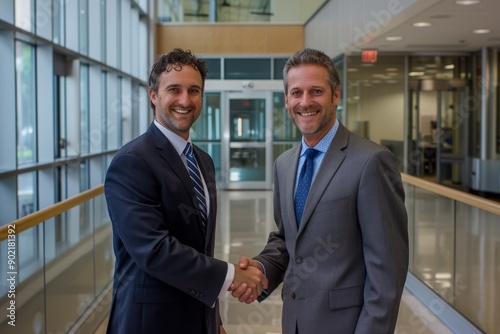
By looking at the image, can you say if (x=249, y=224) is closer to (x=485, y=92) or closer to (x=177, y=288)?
(x=485, y=92)

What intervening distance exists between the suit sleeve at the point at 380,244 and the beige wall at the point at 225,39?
14906 millimetres

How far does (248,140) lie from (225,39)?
269 cm

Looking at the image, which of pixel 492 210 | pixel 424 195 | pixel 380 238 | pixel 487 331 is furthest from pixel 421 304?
pixel 380 238

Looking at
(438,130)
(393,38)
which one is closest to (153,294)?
(393,38)

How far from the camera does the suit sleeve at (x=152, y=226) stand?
2064 millimetres

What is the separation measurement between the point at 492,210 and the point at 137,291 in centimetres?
288

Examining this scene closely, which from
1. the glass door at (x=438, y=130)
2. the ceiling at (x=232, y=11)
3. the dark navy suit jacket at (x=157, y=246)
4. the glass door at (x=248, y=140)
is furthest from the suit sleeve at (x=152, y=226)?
the ceiling at (x=232, y=11)

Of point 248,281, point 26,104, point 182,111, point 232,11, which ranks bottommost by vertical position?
point 248,281

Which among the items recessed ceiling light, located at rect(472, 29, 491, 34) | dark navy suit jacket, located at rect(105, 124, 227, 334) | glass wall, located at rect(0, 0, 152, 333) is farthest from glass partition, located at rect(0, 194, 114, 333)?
recessed ceiling light, located at rect(472, 29, 491, 34)

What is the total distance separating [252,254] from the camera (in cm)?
777

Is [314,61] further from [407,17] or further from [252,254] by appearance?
[407,17]

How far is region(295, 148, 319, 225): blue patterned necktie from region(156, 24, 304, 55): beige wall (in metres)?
14.7

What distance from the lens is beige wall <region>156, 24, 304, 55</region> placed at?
16.7 meters

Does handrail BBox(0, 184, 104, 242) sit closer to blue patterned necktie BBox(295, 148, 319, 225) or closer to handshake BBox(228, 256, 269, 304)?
handshake BBox(228, 256, 269, 304)
